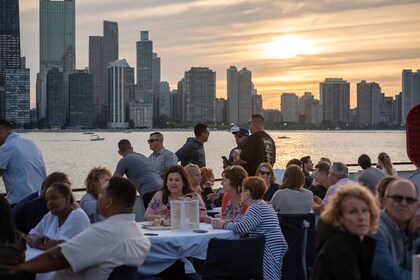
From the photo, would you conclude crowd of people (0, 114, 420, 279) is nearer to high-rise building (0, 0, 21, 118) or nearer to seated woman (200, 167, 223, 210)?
seated woman (200, 167, 223, 210)

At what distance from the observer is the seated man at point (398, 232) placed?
14.1 ft

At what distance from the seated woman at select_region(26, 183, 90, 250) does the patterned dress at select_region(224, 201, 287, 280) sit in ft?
5.11

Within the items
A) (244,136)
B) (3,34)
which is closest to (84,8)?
(3,34)

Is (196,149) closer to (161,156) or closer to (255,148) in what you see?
(161,156)

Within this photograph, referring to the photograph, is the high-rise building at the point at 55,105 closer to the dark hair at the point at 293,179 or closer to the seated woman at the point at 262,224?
the dark hair at the point at 293,179

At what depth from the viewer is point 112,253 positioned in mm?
4457

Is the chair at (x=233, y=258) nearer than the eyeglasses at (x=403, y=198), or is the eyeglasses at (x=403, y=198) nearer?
the eyeglasses at (x=403, y=198)

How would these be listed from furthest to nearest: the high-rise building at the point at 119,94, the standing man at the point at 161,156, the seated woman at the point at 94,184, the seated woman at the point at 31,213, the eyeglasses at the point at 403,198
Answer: the high-rise building at the point at 119,94, the standing man at the point at 161,156, the seated woman at the point at 94,184, the seated woman at the point at 31,213, the eyeglasses at the point at 403,198

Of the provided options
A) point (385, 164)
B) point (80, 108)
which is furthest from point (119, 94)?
point (385, 164)

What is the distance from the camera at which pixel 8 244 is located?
432 centimetres

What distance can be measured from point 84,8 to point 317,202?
146755mm

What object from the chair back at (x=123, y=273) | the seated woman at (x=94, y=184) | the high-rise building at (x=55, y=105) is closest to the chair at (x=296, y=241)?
the seated woman at (x=94, y=184)

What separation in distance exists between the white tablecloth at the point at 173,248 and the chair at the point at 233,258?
46 cm

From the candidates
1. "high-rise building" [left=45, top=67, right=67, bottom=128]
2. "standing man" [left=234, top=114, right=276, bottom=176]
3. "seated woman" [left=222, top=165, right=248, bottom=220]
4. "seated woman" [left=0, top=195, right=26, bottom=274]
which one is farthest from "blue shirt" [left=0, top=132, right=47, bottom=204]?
"high-rise building" [left=45, top=67, right=67, bottom=128]
